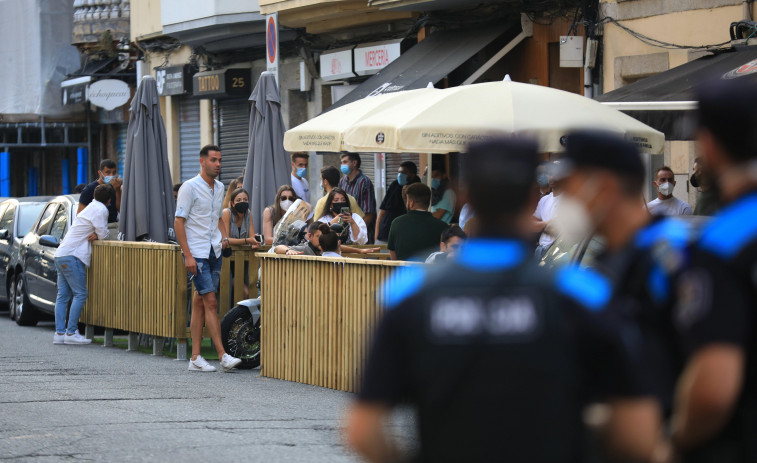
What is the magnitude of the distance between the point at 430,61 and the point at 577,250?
12.6 metres

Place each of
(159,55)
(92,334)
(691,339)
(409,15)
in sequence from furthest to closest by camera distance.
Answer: (159,55) → (409,15) → (92,334) → (691,339)

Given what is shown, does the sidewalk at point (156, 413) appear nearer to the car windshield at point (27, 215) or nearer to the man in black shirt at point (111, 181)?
the man in black shirt at point (111, 181)

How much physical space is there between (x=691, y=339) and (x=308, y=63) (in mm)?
20773

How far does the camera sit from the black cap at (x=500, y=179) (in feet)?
9.07

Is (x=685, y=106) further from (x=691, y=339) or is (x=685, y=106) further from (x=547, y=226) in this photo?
(x=691, y=339)

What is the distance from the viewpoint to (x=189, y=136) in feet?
94.6

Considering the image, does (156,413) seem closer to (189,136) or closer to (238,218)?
(238,218)

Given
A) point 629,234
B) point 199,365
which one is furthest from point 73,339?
point 629,234

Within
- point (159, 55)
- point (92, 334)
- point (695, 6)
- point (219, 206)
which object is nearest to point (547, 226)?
point (219, 206)

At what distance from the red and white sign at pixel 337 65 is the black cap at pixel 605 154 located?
19.0m

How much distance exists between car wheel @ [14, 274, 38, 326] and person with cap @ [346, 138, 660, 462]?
48.1 ft

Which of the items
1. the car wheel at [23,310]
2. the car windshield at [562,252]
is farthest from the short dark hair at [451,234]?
the car wheel at [23,310]

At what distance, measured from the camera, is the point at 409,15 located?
2075 centimetres

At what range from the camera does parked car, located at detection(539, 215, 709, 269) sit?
662 cm
